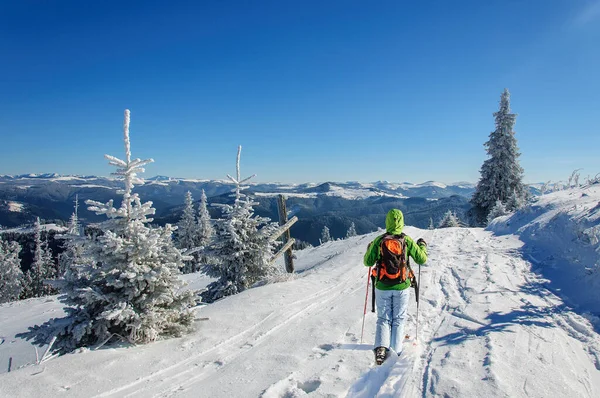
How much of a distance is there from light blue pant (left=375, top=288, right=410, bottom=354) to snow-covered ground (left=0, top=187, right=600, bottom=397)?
25cm

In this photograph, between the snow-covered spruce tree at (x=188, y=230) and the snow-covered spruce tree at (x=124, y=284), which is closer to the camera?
the snow-covered spruce tree at (x=124, y=284)

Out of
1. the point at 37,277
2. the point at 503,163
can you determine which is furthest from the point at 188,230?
the point at 503,163

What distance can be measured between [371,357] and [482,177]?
103ft

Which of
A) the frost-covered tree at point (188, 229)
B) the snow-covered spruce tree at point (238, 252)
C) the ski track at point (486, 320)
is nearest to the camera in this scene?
the ski track at point (486, 320)

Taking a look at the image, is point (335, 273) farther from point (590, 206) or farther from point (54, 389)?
point (590, 206)

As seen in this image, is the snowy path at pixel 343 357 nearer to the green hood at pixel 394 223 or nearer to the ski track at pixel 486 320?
the ski track at pixel 486 320

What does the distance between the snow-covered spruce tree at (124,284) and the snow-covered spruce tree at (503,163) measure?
3191 cm

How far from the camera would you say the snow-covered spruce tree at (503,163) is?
29469 mm

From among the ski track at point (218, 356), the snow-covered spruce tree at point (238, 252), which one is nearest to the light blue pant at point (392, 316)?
the ski track at point (218, 356)

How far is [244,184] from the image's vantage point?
36.0 ft

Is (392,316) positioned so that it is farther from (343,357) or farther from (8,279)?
(8,279)

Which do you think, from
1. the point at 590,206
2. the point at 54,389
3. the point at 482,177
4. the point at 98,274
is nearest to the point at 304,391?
the point at 54,389

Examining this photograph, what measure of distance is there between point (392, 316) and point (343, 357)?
3.11 feet

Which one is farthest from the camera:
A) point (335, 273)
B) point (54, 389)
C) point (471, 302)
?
point (335, 273)
